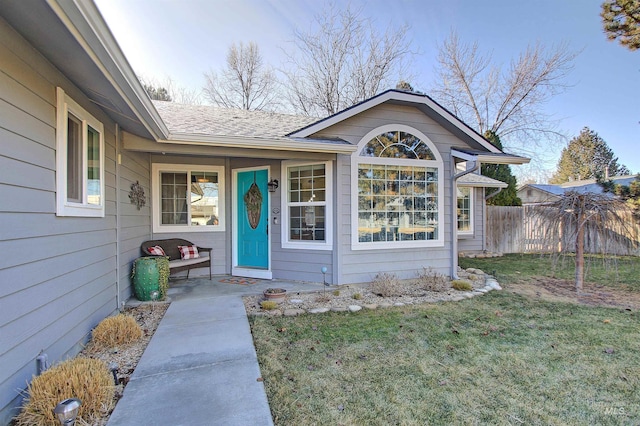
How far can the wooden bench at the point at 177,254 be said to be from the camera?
586 centimetres

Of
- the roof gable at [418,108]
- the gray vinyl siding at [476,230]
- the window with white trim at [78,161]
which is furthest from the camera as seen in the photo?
the gray vinyl siding at [476,230]

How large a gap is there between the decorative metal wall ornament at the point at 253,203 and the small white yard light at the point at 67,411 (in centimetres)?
507

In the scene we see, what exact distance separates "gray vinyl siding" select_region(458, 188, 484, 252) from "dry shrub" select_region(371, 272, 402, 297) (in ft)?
20.4

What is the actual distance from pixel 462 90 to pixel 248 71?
39.6ft

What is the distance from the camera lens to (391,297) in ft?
18.1

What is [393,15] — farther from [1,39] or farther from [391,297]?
[1,39]

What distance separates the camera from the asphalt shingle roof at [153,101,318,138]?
553cm

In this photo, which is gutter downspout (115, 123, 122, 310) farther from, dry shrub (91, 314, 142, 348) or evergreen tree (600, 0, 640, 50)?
evergreen tree (600, 0, 640, 50)

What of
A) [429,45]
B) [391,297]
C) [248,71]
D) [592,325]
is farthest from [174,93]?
[592,325]

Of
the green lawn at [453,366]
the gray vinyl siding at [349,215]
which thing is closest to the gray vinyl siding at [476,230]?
the gray vinyl siding at [349,215]

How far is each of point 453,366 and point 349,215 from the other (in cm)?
339

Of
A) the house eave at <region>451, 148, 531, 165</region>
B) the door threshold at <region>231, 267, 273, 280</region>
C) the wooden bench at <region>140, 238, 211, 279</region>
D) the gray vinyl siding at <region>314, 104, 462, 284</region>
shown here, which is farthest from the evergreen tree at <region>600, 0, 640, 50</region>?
the wooden bench at <region>140, 238, 211, 279</region>

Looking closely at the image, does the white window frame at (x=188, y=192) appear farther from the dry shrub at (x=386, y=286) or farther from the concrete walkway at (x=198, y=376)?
the dry shrub at (x=386, y=286)

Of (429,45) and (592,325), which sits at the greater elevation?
(429,45)
